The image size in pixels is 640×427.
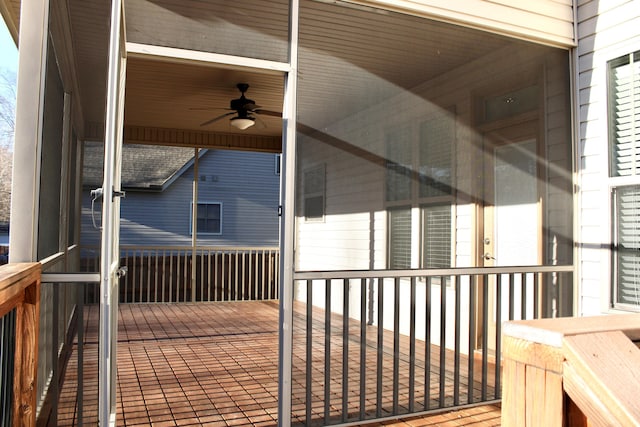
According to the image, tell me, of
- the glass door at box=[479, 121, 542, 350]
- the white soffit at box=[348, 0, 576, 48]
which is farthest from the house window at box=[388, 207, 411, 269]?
the white soffit at box=[348, 0, 576, 48]

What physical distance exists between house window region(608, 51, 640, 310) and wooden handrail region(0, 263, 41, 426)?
10.8 feet

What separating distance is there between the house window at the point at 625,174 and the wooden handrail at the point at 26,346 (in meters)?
3.29

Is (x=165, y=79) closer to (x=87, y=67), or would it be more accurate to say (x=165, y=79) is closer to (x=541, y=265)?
(x=87, y=67)

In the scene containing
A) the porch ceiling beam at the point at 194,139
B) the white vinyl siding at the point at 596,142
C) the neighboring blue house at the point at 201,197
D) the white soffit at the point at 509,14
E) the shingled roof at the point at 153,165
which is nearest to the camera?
the white soffit at the point at 509,14

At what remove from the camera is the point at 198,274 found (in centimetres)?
805

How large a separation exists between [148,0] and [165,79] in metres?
2.83

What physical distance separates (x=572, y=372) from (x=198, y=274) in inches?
306

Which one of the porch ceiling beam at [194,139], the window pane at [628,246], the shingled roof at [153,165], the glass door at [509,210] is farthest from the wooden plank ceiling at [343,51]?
the shingled roof at [153,165]

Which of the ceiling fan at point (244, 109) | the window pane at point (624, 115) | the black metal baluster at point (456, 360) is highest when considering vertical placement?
the ceiling fan at point (244, 109)

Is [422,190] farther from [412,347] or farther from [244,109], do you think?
[244,109]

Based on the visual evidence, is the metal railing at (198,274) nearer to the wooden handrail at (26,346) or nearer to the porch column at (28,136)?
the porch column at (28,136)

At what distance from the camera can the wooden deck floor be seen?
2.38 m

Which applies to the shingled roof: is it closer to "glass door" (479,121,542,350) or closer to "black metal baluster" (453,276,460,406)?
"glass door" (479,121,542,350)

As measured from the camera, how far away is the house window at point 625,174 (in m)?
3.20
